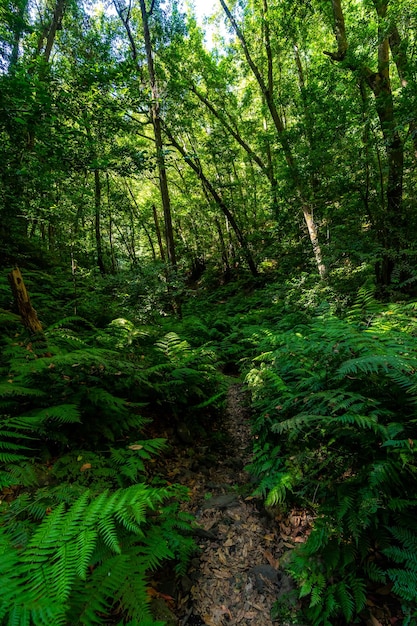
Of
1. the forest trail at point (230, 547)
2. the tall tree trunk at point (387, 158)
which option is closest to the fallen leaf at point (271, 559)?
the forest trail at point (230, 547)

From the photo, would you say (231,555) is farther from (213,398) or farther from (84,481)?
(213,398)

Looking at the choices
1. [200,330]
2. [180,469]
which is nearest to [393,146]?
[200,330]

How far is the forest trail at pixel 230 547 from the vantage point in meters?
1.96

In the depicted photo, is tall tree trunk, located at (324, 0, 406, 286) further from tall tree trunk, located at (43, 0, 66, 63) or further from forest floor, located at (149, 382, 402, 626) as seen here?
tall tree trunk, located at (43, 0, 66, 63)

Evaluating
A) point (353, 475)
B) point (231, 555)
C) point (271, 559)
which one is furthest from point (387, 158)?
point (231, 555)

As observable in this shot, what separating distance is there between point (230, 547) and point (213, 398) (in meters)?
1.59

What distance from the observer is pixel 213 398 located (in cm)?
374

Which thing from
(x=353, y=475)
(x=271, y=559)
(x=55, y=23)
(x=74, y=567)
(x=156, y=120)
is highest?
(x=55, y=23)

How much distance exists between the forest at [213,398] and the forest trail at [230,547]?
0.02 metres

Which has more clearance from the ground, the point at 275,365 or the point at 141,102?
the point at 141,102

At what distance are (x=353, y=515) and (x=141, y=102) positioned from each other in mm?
7801

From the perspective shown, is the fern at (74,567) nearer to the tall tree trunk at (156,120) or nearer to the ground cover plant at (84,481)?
the ground cover plant at (84,481)

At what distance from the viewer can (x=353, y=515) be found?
1.89m

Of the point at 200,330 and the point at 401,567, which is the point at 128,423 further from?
the point at 200,330
